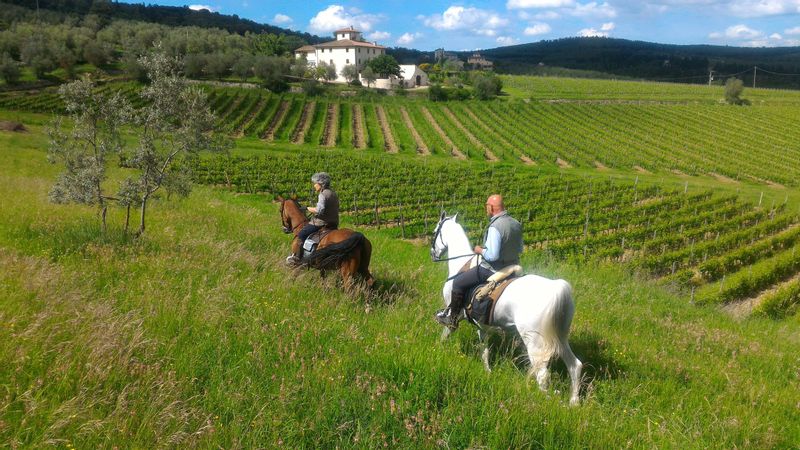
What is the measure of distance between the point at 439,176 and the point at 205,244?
29.9 m

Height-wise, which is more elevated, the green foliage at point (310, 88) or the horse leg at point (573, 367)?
the green foliage at point (310, 88)

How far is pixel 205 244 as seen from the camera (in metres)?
9.02

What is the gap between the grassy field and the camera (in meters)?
3.58

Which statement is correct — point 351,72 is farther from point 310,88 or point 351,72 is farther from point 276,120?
point 276,120

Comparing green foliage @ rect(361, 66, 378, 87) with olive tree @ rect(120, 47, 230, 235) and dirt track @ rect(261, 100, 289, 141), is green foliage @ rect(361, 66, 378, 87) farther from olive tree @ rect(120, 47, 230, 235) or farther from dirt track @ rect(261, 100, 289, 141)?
olive tree @ rect(120, 47, 230, 235)

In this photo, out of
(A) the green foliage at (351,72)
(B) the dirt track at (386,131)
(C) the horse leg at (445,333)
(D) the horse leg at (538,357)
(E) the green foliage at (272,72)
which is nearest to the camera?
(D) the horse leg at (538,357)

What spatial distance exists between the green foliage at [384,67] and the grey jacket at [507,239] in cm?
10665

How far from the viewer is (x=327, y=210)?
30.4 feet

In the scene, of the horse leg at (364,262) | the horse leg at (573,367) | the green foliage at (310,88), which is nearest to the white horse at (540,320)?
the horse leg at (573,367)

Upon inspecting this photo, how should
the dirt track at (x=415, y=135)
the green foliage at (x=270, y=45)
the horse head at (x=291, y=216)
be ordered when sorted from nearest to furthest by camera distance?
the horse head at (x=291, y=216), the dirt track at (x=415, y=135), the green foliage at (x=270, y=45)

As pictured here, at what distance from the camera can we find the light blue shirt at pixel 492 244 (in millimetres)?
6398

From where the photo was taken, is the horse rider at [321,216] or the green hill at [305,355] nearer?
the green hill at [305,355]

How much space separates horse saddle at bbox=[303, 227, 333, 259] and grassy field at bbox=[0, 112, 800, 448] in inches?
39.5

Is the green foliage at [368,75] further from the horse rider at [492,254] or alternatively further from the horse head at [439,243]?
the horse rider at [492,254]
